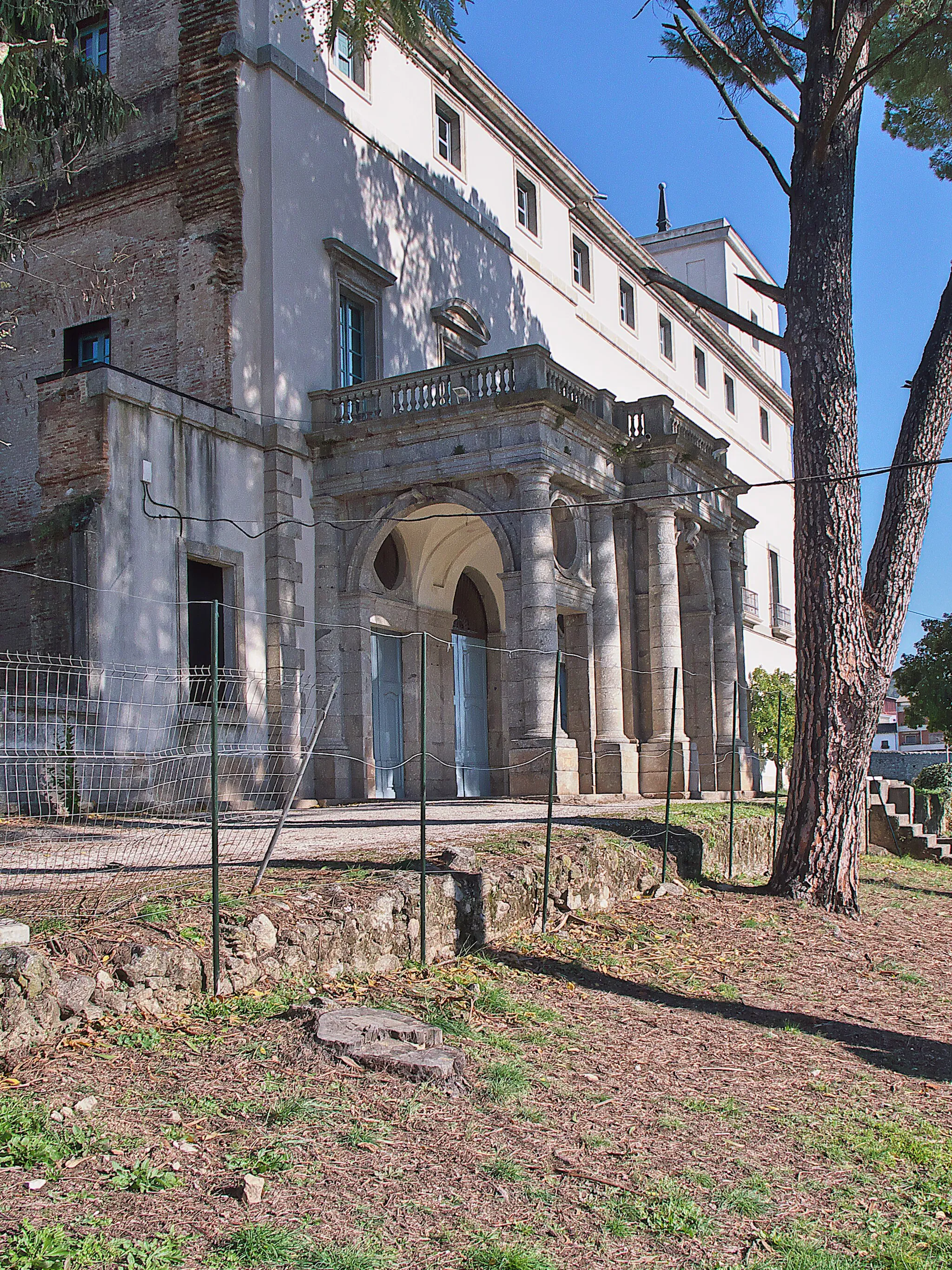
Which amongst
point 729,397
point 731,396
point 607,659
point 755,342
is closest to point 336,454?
point 607,659

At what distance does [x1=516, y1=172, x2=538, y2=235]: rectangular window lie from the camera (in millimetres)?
24844

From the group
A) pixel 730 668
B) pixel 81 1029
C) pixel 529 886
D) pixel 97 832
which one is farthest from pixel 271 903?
pixel 730 668

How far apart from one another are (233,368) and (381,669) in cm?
545

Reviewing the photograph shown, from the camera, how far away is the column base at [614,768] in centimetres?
1798

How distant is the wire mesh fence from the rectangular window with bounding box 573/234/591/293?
48.6ft

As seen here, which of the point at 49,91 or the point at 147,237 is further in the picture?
the point at 147,237

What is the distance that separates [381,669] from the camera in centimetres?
1925

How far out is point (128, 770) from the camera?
1355 cm

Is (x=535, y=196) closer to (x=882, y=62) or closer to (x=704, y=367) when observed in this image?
(x=704, y=367)

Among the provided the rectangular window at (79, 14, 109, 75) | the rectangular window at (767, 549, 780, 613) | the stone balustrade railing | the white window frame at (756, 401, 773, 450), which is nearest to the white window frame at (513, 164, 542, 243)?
the stone balustrade railing

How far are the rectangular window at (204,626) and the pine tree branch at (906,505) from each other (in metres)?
8.08

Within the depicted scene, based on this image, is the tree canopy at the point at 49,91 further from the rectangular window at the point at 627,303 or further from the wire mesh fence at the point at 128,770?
the rectangular window at the point at 627,303

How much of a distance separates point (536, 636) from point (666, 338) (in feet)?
63.9

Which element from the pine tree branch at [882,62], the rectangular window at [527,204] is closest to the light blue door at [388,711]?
the pine tree branch at [882,62]
